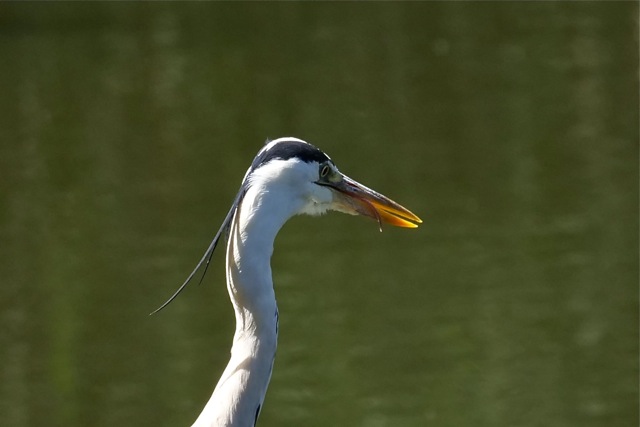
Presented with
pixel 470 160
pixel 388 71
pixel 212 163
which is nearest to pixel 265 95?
pixel 388 71

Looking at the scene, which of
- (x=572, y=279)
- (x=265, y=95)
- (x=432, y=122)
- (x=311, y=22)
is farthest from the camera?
(x=311, y=22)

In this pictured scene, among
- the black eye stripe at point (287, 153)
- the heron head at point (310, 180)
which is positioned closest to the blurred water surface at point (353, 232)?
the heron head at point (310, 180)

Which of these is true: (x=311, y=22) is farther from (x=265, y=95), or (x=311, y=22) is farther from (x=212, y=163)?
(x=212, y=163)

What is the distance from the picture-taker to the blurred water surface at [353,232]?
806cm

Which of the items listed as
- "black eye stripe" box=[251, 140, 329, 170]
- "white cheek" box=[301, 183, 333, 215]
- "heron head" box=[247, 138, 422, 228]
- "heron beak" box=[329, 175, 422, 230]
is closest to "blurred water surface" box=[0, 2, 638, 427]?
"heron beak" box=[329, 175, 422, 230]

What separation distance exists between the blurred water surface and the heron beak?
305cm

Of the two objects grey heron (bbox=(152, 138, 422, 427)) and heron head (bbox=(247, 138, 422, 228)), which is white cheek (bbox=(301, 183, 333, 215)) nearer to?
heron head (bbox=(247, 138, 422, 228))

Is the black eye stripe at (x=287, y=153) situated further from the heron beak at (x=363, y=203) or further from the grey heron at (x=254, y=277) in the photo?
the heron beak at (x=363, y=203)

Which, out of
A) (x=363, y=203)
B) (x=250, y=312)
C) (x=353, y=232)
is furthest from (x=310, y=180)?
(x=353, y=232)

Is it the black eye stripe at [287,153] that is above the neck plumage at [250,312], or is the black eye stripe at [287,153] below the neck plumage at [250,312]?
above

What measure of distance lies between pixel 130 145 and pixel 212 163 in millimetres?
1674

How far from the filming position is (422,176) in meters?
11.6

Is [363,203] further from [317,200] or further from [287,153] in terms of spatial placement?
[287,153]

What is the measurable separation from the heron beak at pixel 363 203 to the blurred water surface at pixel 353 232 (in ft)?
10.0
